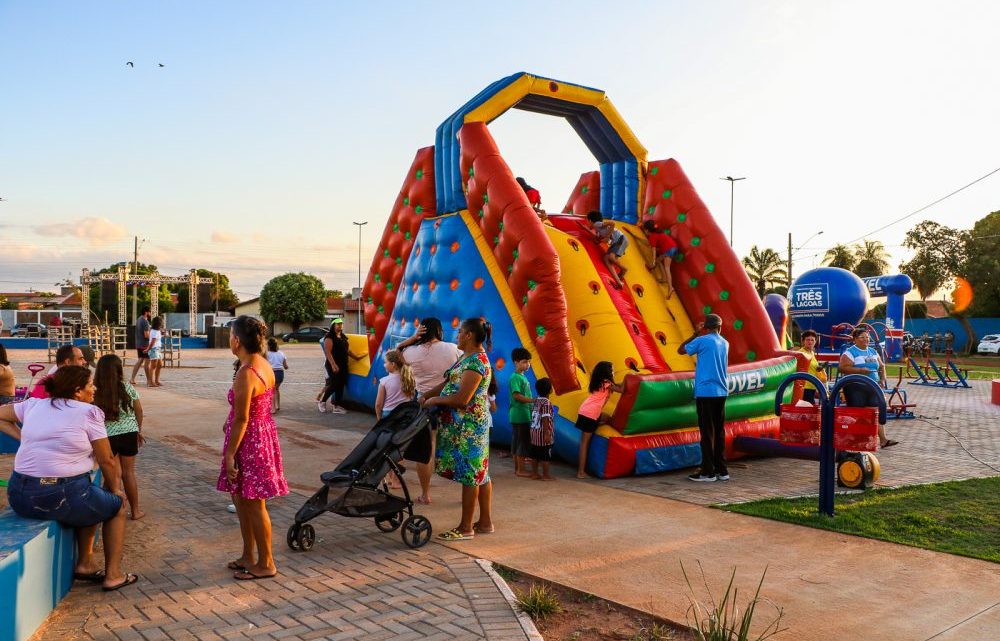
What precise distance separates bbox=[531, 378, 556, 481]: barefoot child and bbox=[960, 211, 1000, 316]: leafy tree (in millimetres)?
43161

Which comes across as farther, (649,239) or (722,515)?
(649,239)

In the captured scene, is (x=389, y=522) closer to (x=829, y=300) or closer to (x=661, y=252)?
(x=661, y=252)

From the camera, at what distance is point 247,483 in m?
4.41

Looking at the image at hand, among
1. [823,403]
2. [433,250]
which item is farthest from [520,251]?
[823,403]

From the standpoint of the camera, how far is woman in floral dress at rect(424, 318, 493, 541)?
5.24 metres

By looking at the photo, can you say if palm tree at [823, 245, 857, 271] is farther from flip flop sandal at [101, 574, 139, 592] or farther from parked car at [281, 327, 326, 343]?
flip flop sandal at [101, 574, 139, 592]

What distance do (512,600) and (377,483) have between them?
4.75 feet

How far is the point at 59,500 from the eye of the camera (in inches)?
160

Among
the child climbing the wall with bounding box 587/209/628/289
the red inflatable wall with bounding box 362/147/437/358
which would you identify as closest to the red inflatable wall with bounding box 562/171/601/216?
the child climbing the wall with bounding box 587/209/628/289

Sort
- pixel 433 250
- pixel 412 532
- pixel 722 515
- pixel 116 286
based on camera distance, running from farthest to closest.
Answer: pixel 116 286 < pixel 433 250 < pixel 722 515 < pixel 412 532

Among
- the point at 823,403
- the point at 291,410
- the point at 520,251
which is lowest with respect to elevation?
the point at 291,410

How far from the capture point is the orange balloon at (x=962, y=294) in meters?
42.9

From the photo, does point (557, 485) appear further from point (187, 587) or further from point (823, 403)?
point (187, 587)

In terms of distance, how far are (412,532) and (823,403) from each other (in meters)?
3.43
